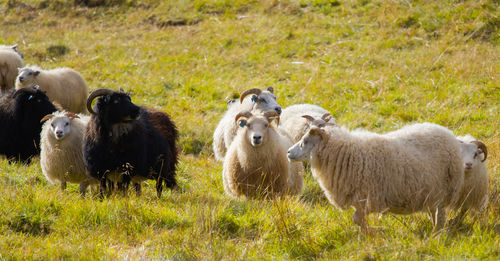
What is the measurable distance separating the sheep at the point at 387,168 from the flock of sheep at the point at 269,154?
0.4 inches

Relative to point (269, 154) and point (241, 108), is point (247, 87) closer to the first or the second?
point (241, 108)

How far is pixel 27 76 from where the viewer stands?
10992mm

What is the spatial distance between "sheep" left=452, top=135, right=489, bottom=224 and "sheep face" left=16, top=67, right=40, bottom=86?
8.67 m

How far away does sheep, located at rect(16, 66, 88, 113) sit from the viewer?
36.3 ft

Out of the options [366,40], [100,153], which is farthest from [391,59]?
[100,153]

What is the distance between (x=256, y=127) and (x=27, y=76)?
20.4 ft

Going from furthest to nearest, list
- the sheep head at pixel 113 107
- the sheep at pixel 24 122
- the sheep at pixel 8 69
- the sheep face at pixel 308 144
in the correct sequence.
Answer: the sheep at pixel 8 69 < the sheep at pixel 24 122 < the sheep head at pixel 113 107 < the sheep face at pixel 308 144

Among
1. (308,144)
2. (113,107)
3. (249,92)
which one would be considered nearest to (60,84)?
(249,92)

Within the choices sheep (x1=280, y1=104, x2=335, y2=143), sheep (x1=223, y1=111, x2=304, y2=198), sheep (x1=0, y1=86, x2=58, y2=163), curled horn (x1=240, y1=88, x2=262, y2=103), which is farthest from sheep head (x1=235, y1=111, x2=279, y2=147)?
sheep (x1=0, y1=86, x2=58, y2=163)

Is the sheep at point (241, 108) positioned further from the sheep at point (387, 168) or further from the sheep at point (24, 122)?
the sheep at point (387, 168)

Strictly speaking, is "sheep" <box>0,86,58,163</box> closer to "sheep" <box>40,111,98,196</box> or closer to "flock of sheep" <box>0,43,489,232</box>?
"flock of sheep" <box>0,43,489,232</box>

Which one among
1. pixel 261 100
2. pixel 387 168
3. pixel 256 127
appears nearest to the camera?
pixel 387 168

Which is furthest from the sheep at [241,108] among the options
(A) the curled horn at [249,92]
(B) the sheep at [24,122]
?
(B) the sheep at [24,122]

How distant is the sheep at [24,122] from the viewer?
8859 mm
